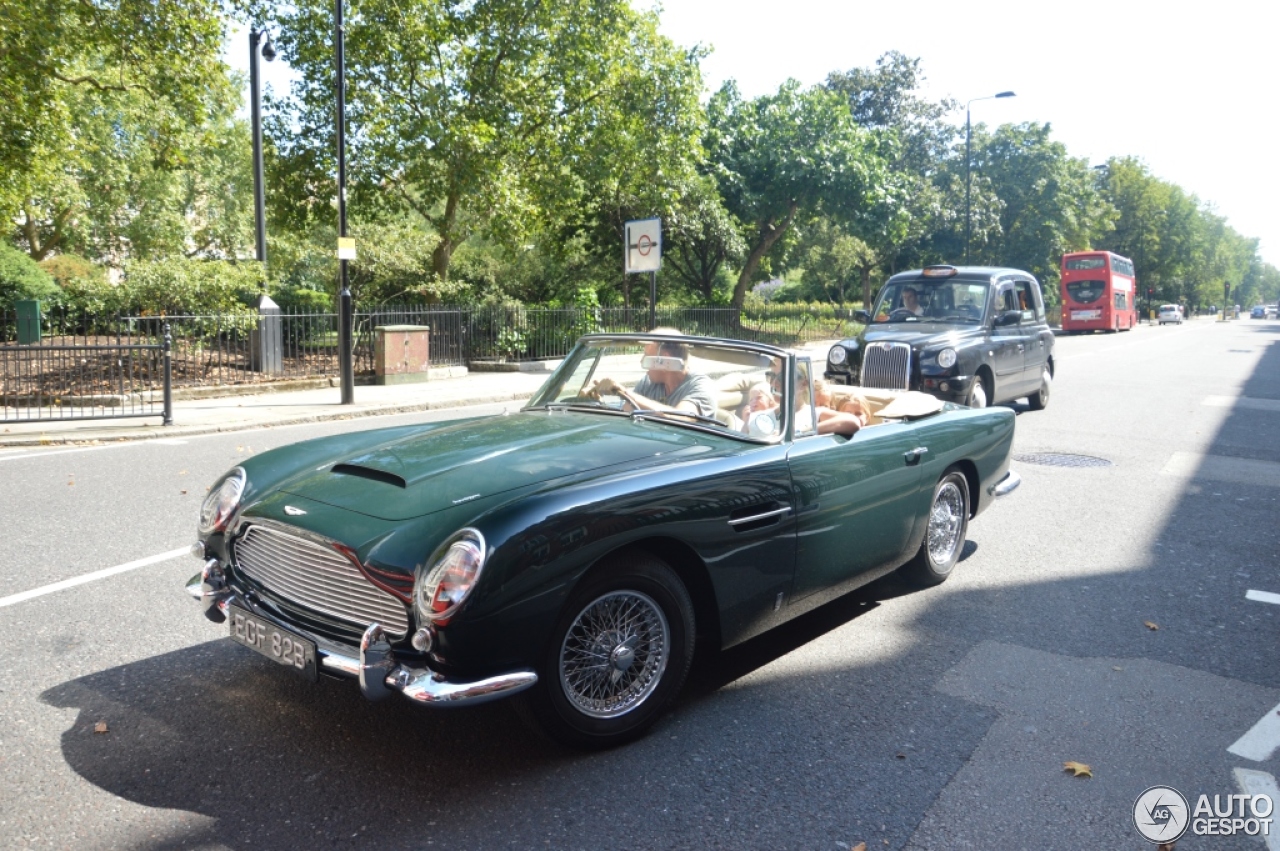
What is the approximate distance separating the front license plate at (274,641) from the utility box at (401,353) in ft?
49.6

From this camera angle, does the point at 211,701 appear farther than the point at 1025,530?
No

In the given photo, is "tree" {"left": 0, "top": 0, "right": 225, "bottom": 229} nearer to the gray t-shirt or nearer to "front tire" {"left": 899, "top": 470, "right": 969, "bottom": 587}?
the gray t-shirt

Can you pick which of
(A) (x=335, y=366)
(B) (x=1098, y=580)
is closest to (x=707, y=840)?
(B) (x=1098, y=580)

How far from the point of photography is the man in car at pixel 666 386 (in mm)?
4406

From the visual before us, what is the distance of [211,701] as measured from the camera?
359 centimetres

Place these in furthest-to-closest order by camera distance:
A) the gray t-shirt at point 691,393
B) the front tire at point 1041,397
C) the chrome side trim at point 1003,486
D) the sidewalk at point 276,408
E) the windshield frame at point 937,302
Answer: the front tire at point 1041,397, the windshield frame at point 937,302, the sidewalk at point 276,408, the chrome side trim at point 1003,486, the gray t-shirt at point 691,393

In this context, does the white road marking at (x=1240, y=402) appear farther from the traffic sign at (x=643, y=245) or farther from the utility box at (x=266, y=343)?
the utility box at (x=266, y=343)

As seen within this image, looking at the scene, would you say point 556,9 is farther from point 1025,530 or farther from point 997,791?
point 997,791

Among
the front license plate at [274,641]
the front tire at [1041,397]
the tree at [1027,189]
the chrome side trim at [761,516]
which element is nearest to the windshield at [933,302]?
the front tire at [1041,397]

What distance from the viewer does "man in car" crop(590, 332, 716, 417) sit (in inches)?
173

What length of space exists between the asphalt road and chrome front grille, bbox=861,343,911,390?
472 cm

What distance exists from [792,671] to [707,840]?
1.39 m

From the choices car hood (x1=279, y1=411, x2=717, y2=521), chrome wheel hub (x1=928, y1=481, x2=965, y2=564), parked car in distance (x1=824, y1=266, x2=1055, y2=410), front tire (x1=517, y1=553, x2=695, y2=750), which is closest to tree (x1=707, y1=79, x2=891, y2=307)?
parked car in distance (x1=824, y1=266, x2=1055, y2=410)

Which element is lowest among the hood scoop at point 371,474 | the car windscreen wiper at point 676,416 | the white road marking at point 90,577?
the white road marking at point 90,577
